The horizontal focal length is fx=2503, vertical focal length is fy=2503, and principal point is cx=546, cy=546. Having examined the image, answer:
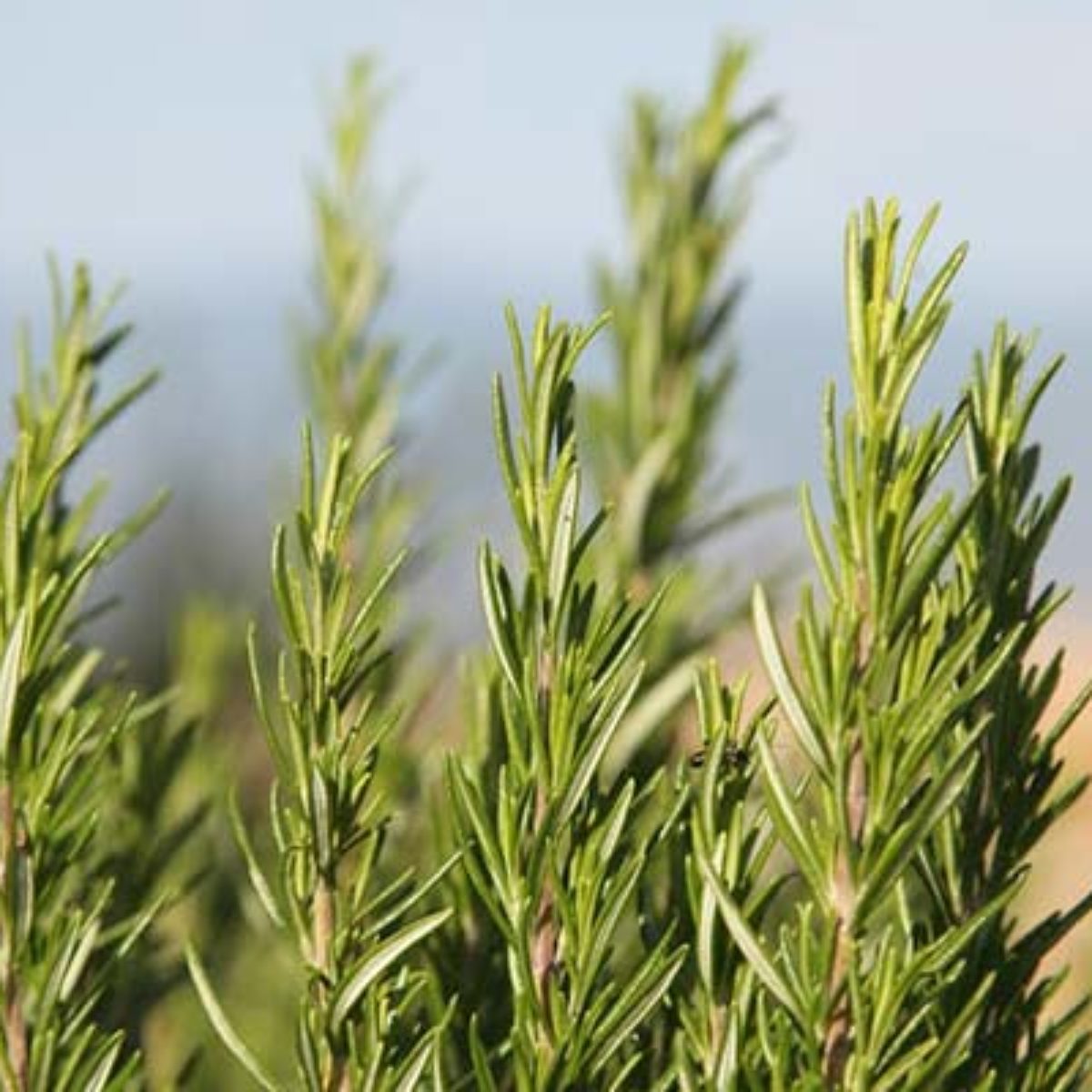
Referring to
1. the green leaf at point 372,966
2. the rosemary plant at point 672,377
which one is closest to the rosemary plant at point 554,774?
the green leaf at point 372,966

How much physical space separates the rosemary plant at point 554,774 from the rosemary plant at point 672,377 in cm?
43

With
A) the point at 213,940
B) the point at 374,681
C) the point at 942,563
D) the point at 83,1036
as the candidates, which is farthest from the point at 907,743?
the point at 213,940

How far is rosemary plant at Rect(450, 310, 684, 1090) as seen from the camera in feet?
2.01

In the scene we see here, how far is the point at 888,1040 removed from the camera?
1.94 feet

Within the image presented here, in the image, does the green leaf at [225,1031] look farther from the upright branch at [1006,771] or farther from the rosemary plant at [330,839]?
the upright branch at [1006,771]

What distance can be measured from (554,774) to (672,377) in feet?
1.81

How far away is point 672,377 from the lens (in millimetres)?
1147

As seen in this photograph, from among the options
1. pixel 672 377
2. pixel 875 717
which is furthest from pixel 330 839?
pixel 672 377

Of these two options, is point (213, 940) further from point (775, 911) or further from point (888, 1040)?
point (888, 1040)

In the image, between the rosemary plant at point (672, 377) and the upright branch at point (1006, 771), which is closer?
the upright branch at point (1006, 771)

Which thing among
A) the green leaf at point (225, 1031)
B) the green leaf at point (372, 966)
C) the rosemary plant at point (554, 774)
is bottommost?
the green leaf at point (225, 1031)

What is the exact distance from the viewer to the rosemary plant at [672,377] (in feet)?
3.57

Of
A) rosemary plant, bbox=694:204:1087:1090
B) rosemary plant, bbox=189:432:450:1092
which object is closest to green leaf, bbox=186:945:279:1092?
rosemary plant, bbox=189:432:450:1092

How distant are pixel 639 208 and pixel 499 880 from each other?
0.62m
